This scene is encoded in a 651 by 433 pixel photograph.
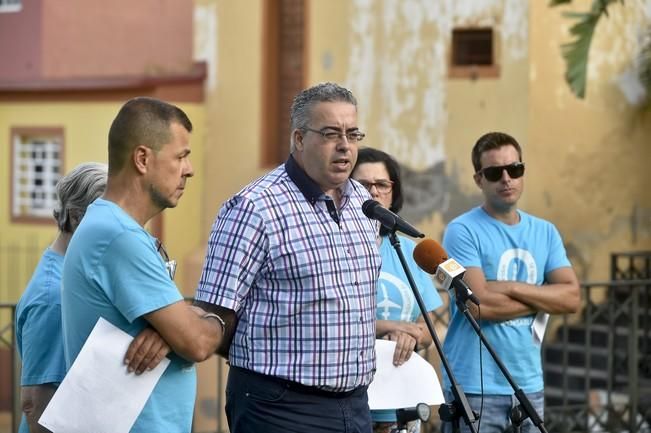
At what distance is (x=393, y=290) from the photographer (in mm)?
5645

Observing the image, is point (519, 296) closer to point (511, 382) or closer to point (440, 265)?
point (511, 382)

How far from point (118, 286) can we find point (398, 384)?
1.75 m

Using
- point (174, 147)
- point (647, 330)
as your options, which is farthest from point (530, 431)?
point (647, 330)

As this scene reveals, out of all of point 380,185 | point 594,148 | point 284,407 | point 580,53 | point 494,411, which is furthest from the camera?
point 594,148

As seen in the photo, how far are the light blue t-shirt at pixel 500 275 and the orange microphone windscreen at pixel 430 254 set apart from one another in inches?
52.7

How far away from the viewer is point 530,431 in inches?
231

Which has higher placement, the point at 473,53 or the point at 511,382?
the point at 473,53

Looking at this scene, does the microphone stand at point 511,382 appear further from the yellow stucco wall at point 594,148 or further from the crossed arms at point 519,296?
the yellow stucco wall at point 594,148

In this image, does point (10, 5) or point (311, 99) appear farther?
point (10, 5)

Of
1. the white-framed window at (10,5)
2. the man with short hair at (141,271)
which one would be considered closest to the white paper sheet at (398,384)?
the man with short hair at (141,271)

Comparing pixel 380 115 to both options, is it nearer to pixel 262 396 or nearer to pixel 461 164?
pixel 461 164

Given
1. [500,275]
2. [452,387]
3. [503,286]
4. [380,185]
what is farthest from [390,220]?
[500,275]

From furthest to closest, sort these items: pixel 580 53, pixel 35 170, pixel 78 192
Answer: pixel 35 170
pixel 580 53
pixel 78 192

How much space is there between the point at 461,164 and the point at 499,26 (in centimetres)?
169
